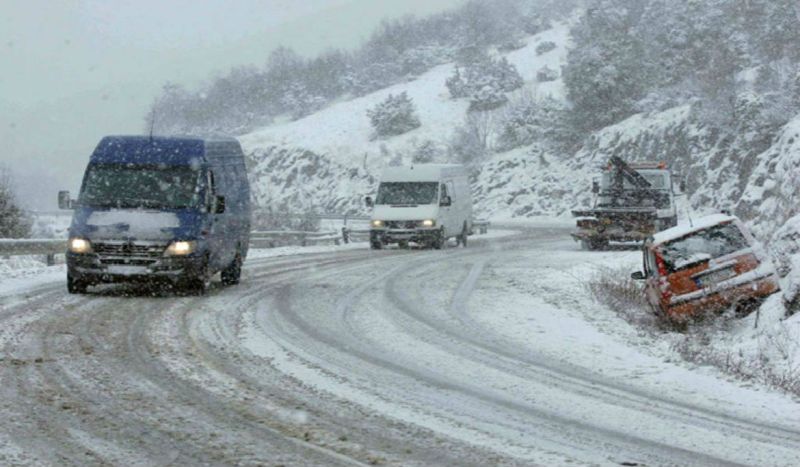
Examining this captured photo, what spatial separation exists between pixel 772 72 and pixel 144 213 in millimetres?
40447

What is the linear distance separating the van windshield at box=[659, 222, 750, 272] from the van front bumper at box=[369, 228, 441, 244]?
16502 millimetres

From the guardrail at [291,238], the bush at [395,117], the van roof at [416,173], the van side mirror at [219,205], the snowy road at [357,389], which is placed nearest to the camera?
the snowy road at [357,389]

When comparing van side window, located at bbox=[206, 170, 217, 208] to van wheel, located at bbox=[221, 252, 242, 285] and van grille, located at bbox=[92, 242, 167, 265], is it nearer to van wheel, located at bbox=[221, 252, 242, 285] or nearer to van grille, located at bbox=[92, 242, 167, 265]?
van grille, located at bbox=[92, 242, 167, 265]

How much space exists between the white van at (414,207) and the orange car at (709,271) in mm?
16555

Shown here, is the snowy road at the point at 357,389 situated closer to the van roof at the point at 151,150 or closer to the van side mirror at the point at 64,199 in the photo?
the van side mirror at the point at 64,199

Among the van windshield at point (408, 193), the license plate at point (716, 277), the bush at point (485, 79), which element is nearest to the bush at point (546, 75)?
the bush at point (485, 79)

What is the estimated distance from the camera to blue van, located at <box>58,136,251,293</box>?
14.1m

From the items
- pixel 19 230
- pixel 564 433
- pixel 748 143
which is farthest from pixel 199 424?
pixel 748 143

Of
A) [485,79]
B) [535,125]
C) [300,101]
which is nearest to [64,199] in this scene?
[535,125]

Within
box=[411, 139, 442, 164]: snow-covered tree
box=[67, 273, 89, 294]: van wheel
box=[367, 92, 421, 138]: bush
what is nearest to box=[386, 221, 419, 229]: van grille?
box=[67, 273, 89, 294]: van wheel

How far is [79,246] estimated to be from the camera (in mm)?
14188

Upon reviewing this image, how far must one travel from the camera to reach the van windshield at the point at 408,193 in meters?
29.6

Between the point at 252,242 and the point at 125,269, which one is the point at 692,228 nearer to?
the point at 125,269

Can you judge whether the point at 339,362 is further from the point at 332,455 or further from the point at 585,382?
the point at 332,455
